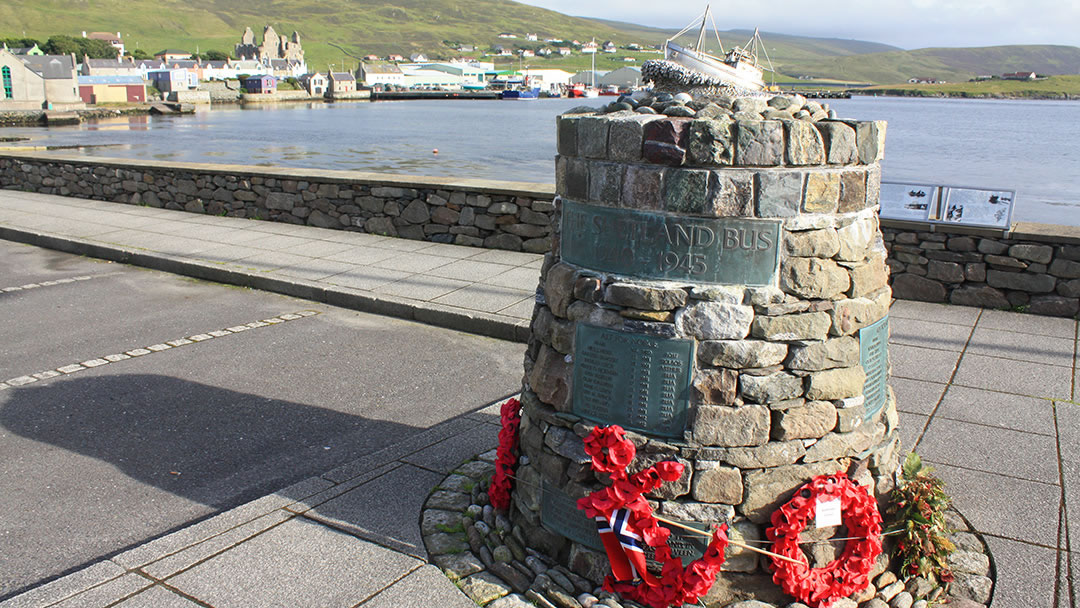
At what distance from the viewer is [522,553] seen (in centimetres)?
390

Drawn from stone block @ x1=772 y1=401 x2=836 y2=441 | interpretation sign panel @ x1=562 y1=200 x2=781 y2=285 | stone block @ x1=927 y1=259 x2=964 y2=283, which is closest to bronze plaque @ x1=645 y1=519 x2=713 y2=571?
stone block @ x1=772 y1=401 x2=836 y2=441

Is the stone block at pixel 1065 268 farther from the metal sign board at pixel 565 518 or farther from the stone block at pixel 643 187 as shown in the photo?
the metal sign board at pixel 565 518

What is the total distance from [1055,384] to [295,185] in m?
10.2

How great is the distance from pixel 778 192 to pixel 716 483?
1229mm

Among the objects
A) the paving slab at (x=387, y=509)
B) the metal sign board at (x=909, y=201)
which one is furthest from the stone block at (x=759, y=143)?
the metal sign board at (x=909, y=201)

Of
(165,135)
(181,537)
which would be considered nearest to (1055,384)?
(181,537)

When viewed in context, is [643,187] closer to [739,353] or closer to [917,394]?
[739,353]

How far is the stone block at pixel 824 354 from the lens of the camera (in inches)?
135

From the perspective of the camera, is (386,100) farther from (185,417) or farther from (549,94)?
(185,417)

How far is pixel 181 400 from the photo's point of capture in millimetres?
5977

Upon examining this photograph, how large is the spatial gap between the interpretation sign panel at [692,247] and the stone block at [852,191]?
14.1 inches

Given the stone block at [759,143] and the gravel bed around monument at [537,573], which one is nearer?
the stone block at [759,143]

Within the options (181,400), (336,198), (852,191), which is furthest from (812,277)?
(336,198)

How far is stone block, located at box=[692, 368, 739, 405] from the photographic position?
3398mm
